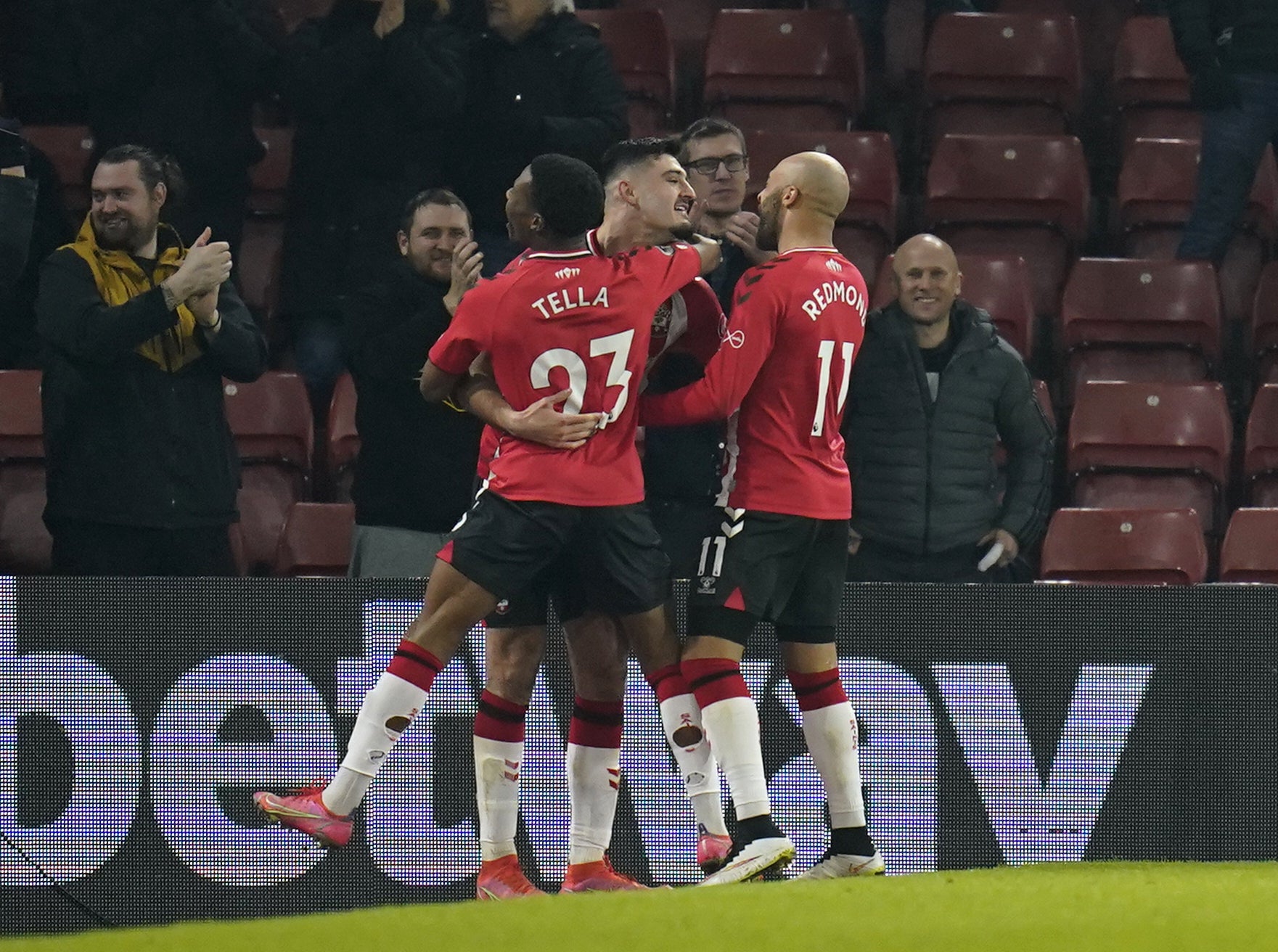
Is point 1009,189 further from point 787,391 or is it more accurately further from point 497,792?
point 497,792

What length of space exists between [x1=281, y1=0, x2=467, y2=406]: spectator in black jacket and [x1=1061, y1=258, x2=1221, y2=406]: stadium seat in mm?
3087

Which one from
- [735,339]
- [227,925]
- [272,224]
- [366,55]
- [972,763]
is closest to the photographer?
[227,925]

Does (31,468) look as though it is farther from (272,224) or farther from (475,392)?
(475,392)

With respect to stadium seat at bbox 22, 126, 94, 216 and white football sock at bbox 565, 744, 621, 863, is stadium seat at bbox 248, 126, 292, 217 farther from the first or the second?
white football sock at bbox 565, 744, 621, 863

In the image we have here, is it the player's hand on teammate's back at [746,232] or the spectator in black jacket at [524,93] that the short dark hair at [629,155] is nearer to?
the player's hand on teammate's back at [746,232]

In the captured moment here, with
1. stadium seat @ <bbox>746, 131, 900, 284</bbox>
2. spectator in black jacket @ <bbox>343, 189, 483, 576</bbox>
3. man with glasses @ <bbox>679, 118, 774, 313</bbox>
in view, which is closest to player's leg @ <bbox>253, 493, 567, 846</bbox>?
spectator in black jacket @ <bbox>343, 189, 483, 576</bbox>

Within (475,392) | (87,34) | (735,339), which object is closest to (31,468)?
(87,34)

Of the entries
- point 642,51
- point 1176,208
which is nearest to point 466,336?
point 642,51

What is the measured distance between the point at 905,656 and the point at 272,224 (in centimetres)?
448

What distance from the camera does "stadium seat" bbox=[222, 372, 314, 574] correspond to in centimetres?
833

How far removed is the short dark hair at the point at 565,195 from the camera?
5449mm

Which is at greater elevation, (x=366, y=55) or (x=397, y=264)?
(x=366, y=55)

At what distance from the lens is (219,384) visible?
6680mm

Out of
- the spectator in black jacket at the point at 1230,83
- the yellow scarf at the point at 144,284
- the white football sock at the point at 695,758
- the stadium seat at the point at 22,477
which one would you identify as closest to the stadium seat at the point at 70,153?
the stadium seat at the point at 22,477
